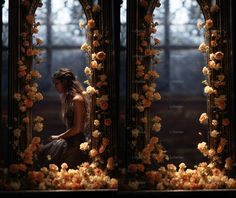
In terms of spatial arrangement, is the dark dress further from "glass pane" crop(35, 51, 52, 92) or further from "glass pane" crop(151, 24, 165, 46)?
"glass pane" crop(151, 24, 165, 46)

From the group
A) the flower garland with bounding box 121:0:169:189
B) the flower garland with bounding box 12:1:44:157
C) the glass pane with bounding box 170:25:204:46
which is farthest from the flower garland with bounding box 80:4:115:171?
the glass pane with bounding box 170:25:204:46

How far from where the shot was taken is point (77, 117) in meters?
5.74

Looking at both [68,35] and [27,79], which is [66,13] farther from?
[27,79]

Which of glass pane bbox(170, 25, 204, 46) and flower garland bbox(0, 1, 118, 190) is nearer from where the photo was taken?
flower garland bbox(0, 1, 118, 190)

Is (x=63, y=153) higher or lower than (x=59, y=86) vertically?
lower

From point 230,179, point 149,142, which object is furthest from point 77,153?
point 230,179

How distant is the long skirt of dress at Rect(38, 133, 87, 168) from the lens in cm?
572

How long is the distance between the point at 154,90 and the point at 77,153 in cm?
101

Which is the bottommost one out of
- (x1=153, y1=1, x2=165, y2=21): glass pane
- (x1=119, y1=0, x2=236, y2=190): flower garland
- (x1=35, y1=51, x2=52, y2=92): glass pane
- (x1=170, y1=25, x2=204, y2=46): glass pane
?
(x1=119, y1=0, x2=236, y2=190): flower garland

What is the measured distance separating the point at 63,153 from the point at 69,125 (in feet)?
0.95

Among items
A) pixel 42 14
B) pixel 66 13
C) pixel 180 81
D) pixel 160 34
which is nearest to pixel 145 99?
pixel 180 81

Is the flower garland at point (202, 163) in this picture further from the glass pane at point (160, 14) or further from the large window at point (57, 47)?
the large window at point (57, 47)
